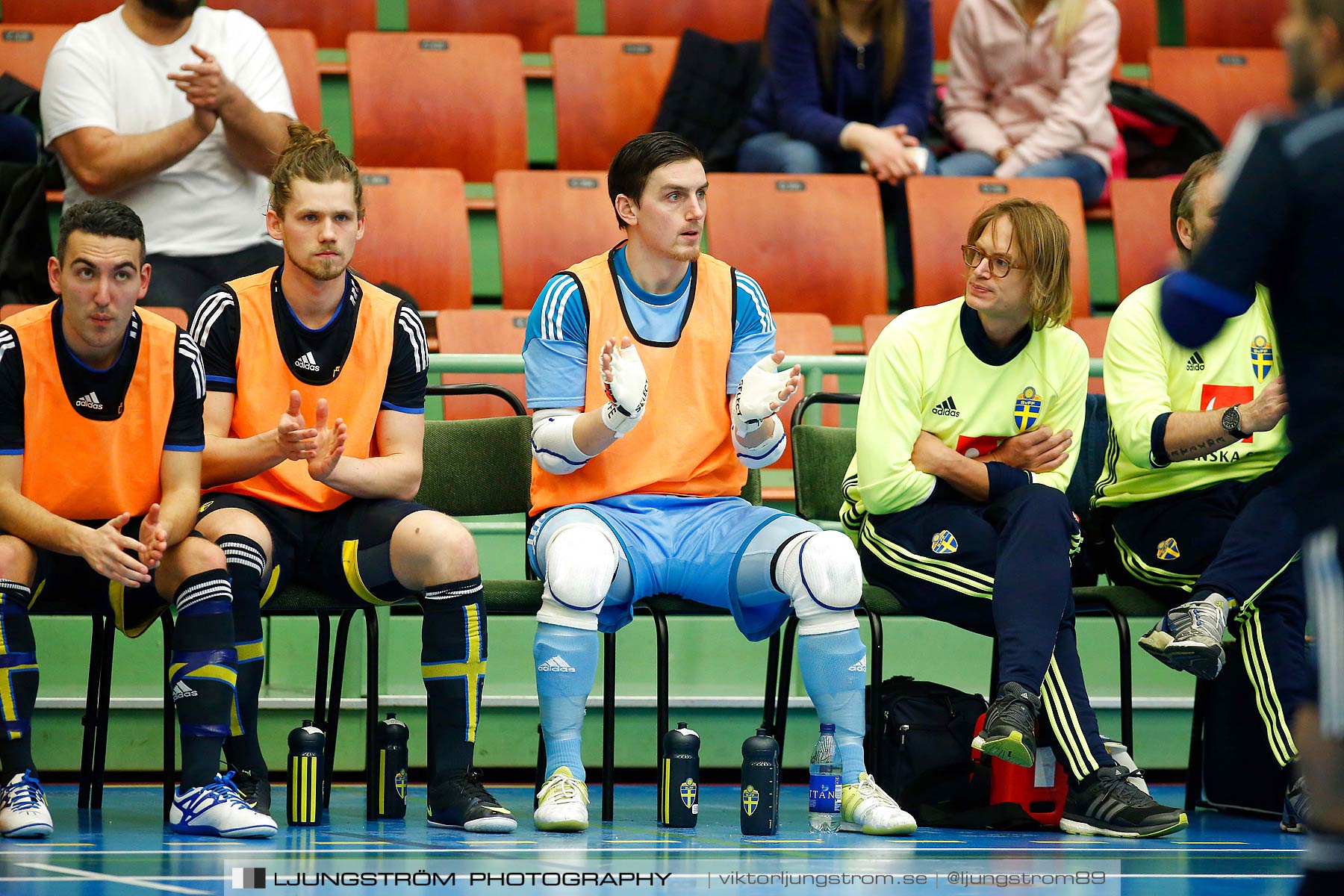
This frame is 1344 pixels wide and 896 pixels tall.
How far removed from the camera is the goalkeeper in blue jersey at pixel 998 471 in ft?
11.6

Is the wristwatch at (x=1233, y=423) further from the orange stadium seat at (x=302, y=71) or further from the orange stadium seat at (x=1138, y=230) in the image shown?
the orange stadium seat at (x=302, y=71)

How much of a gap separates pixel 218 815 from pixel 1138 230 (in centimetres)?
415

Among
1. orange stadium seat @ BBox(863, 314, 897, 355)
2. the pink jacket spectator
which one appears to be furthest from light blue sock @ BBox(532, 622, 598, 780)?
the pink jacket spectator

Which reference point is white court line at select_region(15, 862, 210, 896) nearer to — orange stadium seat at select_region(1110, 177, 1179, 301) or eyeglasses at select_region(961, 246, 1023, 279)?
eyeglasses at select_region(961, 246, 1023, 279)

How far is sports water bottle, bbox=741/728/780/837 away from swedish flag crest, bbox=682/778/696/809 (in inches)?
4.6

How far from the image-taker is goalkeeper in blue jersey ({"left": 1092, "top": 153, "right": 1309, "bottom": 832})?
3.61 m

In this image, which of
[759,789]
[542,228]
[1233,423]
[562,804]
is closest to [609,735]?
[562,804]

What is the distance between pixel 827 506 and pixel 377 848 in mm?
1688

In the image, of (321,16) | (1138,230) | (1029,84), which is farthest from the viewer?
(321,16)

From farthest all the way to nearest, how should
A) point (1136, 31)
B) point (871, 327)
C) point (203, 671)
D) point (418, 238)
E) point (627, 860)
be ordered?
1. point (1136, 31)
2. point (418, 238)
3. point (871, 327)
4. point (203, 671)
5. point (627, 860)

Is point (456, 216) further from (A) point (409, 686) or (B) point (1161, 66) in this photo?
(B) point (1161, 66)

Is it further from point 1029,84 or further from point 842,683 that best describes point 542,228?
point 842,683

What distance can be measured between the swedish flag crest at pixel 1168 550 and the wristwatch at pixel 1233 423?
348mm

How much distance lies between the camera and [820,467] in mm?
4215
